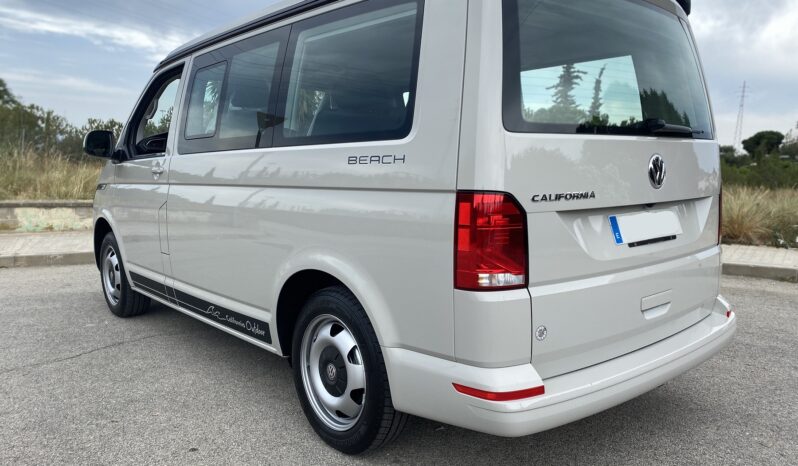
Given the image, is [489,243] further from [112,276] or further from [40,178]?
[40,178]

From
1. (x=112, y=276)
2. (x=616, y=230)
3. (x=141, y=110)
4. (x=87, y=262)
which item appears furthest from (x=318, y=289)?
(x=87, y=262)

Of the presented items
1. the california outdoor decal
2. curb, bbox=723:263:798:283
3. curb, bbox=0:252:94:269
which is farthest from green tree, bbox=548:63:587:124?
curb, bbox=0:252:94:269

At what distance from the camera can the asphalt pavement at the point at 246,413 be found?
9.25 feet

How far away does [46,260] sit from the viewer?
7.91m

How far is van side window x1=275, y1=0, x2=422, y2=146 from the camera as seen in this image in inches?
97.8

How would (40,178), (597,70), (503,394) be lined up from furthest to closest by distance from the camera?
(40,178) → (597,70) → (503,394)

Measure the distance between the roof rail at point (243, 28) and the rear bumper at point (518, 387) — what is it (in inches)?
70.6

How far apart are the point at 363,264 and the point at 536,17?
120 centimetres

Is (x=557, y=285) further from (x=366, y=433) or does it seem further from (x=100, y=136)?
(x=100, y=136)

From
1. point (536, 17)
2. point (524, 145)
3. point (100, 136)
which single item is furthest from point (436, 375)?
point (100, 136)

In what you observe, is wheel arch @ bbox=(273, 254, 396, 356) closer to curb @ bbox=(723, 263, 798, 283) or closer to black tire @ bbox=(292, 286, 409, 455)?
black tire @ bbox=(292, 286, 409, 455)

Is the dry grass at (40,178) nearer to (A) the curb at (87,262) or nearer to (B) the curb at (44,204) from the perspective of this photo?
(B) the curb at (44,204)

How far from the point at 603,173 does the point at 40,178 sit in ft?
36.7

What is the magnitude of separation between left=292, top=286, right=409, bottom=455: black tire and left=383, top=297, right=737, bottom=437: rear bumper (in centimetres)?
9
